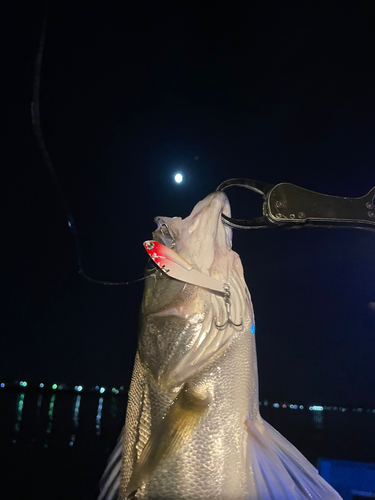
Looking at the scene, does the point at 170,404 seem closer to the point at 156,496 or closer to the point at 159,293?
the point at 156,496

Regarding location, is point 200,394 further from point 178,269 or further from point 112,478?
point 112,478

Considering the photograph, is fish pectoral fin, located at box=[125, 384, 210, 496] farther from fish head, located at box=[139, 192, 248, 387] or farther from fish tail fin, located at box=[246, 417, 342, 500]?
fish tail fin, located at box=[246, 417, 342, 500]

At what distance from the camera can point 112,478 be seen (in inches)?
64.4

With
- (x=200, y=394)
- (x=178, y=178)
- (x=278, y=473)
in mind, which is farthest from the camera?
(x=178, y=178)

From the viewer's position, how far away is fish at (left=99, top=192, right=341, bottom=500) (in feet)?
4.05

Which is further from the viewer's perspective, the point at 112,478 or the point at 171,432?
the point at 112,478

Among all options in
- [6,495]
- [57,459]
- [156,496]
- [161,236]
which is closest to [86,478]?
[6,495]

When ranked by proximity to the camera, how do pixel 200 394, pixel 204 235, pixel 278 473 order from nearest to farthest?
pixel 278 473 < pixel 200 394 < pixel 204 235

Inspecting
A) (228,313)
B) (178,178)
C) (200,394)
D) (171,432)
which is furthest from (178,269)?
(178,178)

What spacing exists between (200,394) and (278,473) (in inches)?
14.6

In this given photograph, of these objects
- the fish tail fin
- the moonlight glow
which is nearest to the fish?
the fish tail fin

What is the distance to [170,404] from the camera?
1364mm

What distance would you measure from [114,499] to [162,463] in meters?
0.57

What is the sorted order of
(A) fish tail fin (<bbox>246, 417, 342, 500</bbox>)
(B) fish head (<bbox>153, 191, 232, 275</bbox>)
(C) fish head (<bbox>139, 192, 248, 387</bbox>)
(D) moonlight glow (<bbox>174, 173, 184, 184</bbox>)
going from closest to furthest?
(A) fish tail fin (<bbox>246, 417, 342, 500</bbox>) < (C) fish head (<bbox>139, 192, 248, 387</bbox>) < (B) fish head (<bbox>153, 191, 232, 275</bbox>) < (D) moonlight glow (<bbox>174, 173, 184, 184</bbox>)
